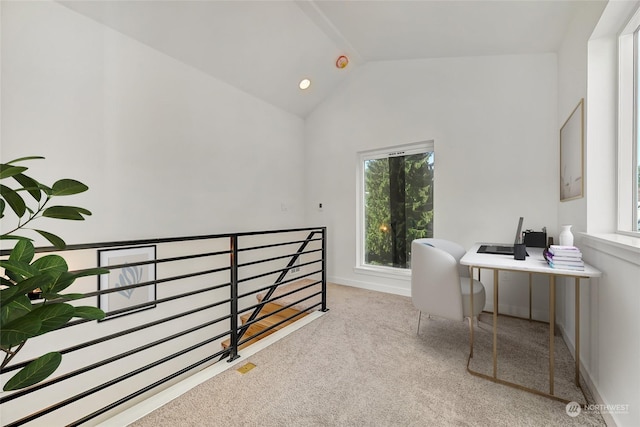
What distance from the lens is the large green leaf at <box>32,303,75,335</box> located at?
670 millimetres

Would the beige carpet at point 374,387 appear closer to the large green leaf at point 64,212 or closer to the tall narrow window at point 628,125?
the tall narrow window at point 628,125

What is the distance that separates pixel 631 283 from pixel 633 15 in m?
1.50

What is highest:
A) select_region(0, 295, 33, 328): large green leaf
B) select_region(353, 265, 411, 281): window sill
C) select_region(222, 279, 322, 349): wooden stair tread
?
select_region(0, 295, 33, 328): large green leaf

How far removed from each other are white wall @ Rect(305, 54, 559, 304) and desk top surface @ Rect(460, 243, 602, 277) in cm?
97

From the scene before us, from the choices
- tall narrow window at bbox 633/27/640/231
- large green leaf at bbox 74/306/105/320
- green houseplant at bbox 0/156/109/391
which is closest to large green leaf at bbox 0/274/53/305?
green houseplant at bbox 0/156/109/391

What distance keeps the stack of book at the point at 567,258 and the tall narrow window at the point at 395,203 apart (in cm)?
180

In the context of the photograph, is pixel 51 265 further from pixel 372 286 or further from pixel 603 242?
pixel 372 286

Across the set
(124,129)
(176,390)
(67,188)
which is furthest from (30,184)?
(124,129)

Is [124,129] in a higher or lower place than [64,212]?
higher

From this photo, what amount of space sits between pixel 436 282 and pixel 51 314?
206 centimetres

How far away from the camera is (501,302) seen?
2844 mm

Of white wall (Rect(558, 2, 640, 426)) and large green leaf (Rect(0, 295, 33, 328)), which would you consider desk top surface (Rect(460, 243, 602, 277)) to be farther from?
large green leaf (Rect(0, 295, 33, 328))

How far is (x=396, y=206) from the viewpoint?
143 inches

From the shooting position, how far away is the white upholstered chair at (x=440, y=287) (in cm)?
195
